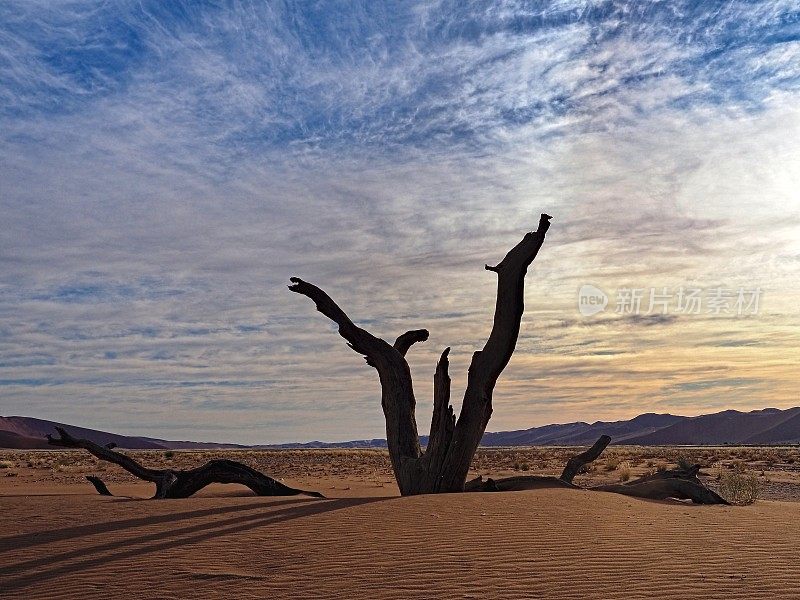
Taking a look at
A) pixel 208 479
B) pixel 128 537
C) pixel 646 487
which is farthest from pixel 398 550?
pixel 646 487

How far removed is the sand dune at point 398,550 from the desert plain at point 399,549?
24mm

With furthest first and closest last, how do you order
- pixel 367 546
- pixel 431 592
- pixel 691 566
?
pixel 367 546, pixel 691 566, pixel 431 592

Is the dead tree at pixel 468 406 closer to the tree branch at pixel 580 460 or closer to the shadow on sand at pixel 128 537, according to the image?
the shadow on sand at pixel 128 537

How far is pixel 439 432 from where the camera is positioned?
1445 centimetres

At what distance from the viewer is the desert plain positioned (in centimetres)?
709

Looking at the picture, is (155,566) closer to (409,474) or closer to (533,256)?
(409,474)

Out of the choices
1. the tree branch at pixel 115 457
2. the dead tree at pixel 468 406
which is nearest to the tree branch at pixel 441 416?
the dead tree at pixel 468 406

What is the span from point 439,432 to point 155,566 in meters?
7.30

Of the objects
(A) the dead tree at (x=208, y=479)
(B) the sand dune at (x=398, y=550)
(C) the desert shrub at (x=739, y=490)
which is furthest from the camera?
(C) the desert shrub at (x=739, y=490)

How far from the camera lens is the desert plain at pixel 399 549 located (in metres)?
7.09

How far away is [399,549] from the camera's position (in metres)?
8.59

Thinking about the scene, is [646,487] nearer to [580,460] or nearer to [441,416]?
[580,460]

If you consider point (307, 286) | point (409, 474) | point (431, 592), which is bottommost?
point (431, 592)

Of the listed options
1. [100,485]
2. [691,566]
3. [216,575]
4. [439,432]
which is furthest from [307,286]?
[691,566]
